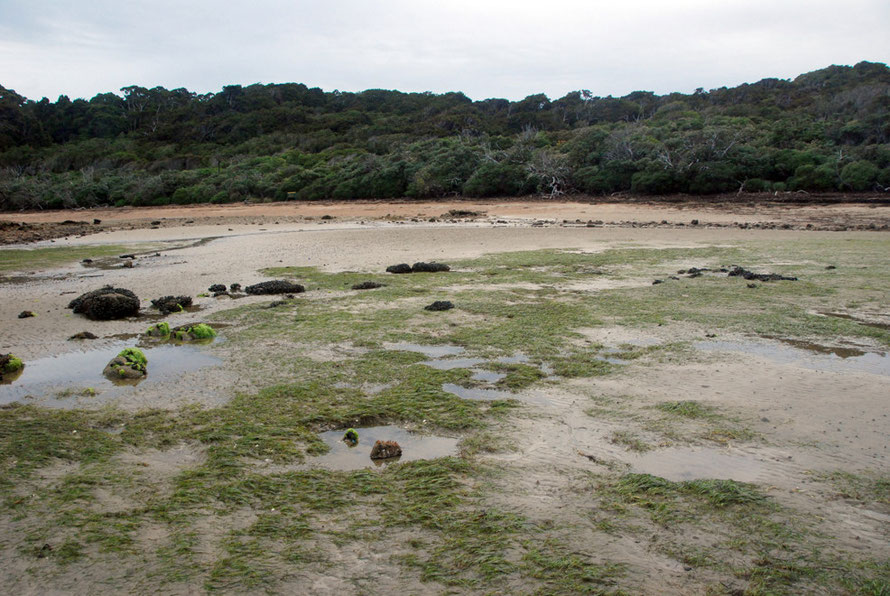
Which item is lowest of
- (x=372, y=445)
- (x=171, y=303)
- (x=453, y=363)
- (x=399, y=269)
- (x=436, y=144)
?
(x=372, y=445)

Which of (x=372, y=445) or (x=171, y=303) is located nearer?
(x=372, y=445)

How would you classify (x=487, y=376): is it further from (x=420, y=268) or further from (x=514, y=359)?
(x=420, y=268)

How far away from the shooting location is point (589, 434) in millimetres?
4395

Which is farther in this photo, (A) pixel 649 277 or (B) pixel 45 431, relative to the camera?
(A) pixel 649 277

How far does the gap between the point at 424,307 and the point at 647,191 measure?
2266cm

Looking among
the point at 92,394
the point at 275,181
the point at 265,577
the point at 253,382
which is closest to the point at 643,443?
the point at 265,577

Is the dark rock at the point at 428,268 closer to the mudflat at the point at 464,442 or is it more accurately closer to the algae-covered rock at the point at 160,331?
the mudflat at the point at 464,442

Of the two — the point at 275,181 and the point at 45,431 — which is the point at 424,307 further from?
the point at 275,181

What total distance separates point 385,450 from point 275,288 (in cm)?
649

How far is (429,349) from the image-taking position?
6.71 m

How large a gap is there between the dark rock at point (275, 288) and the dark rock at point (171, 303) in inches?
41.2

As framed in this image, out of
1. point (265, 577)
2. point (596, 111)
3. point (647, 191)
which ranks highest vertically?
point (596, 111)

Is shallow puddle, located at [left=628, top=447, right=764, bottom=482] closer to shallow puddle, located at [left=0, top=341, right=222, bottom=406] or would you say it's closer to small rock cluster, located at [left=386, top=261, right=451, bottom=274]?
shallow puddle, located at [left=0, top=341, right=222, bottom=406]

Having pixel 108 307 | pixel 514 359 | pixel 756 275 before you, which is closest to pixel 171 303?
pixel 108 307
